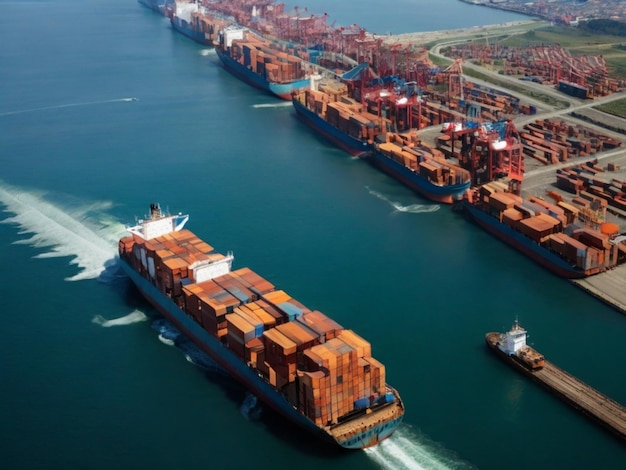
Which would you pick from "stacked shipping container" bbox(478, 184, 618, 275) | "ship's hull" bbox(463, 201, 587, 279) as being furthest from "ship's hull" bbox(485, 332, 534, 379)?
"stacked shipping container" bbox(478, 184, 618, 275)

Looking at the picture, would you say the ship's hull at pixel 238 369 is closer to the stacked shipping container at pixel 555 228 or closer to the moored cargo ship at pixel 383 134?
the stacked shipping container at pixel 555 228

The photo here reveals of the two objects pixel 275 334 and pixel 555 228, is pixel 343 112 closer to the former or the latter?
pixel 555 228

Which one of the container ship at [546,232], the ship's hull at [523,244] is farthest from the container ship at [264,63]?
the ship's hull at [523,244]

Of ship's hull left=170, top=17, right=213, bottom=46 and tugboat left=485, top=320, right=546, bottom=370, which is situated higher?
ship's hull left=170, top=17, right=213, bottom=46

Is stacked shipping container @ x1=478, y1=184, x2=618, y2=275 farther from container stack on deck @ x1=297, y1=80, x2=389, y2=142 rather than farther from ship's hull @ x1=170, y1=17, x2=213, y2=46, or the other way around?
ship's hull @ x1=170, y1=17, x2=213, y2=46

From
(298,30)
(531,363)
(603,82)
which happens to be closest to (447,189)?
(531,363)

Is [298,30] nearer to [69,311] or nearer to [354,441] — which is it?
[69,311]

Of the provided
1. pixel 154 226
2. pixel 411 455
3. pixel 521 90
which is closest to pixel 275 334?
pixel 411 455
